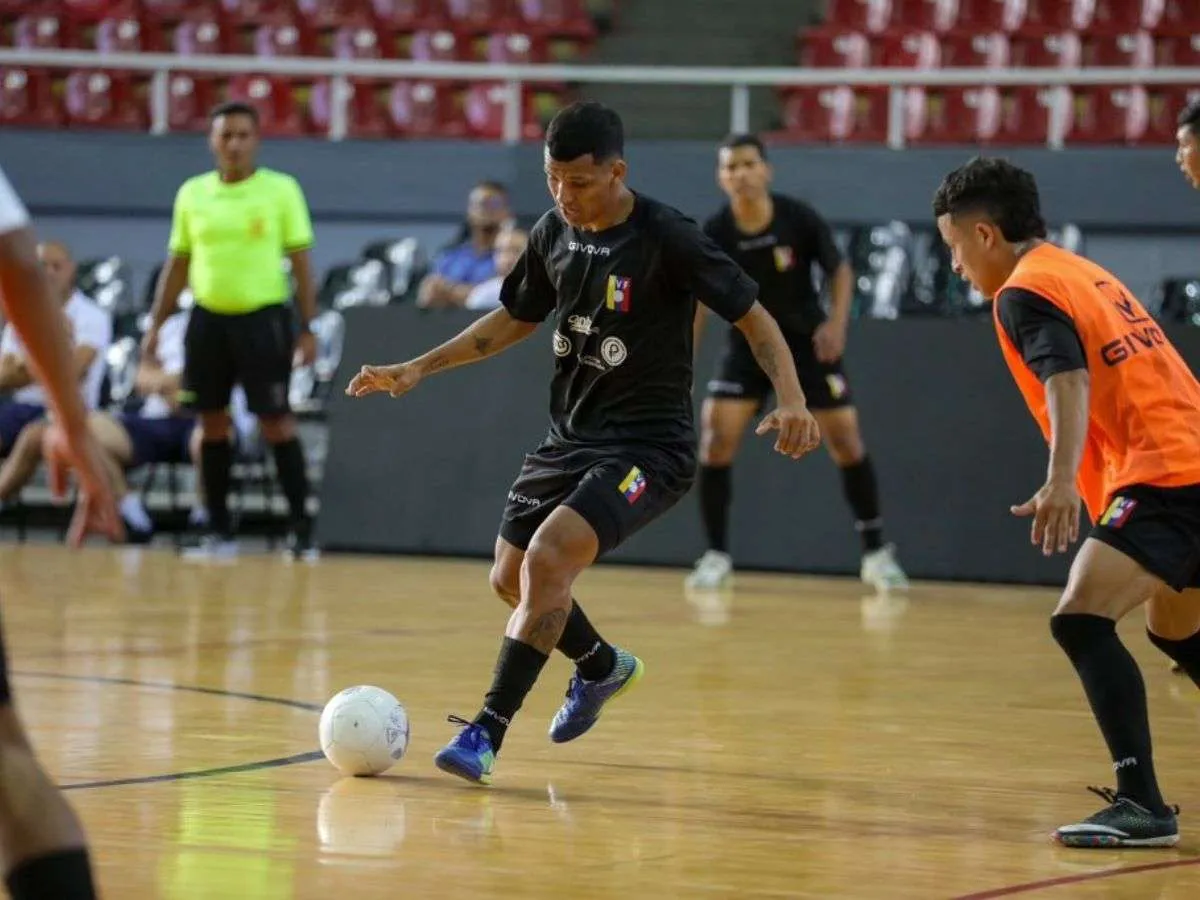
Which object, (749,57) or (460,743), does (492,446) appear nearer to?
(749,57)

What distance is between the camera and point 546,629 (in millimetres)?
5473

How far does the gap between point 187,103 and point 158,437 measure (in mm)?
4969

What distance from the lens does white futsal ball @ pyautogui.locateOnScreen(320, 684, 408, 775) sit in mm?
5320

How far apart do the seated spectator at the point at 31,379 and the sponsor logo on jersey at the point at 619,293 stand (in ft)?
26.5

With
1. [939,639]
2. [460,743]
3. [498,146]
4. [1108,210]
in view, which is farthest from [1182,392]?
[498,146]

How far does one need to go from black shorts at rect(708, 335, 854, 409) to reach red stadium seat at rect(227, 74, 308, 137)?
7117mm

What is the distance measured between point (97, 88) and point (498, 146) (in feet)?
12.1

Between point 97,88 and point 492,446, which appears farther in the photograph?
point 97,88

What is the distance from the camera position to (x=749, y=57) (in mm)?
18391

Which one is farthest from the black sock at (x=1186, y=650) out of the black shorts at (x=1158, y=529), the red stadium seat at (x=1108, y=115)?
the red stadium seat at (x=1108, y=115)

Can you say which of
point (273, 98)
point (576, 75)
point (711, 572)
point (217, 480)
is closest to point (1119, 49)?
point (576, 75)

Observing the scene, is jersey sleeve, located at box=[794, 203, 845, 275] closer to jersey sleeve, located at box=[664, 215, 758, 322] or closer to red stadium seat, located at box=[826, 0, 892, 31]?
jersey sleeve, located at box=[664, 215, 758, 322]

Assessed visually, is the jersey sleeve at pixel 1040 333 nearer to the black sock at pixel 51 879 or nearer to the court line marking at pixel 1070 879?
the court line marking at pixel 1070 879

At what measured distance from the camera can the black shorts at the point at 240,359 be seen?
40.0 feet
